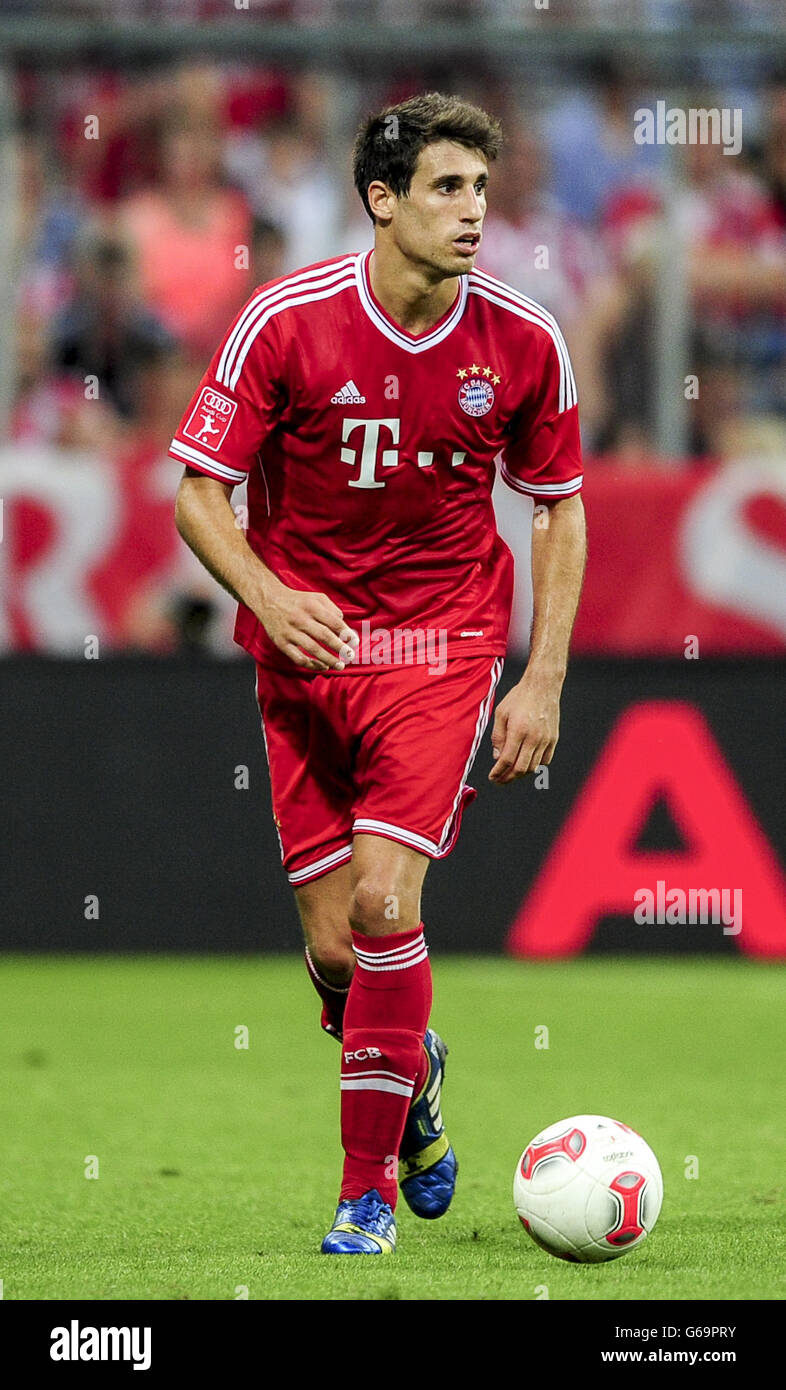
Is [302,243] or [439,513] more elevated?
[302,243]

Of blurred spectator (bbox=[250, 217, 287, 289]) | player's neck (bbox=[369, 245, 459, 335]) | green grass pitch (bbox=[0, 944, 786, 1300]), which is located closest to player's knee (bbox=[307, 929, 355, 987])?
green grass pitch (bbox=[0, 944, 786, 1300])

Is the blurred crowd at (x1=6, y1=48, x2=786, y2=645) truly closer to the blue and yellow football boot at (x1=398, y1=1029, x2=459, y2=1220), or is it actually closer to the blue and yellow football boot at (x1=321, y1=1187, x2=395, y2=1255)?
the blue and yellow football boot at (x1=398, y1=1029, x2=459, y2=1220)

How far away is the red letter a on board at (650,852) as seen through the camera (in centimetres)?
953

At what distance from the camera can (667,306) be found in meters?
9.84

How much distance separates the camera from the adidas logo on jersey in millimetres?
4852

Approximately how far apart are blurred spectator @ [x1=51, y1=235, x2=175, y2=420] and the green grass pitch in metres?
2.78

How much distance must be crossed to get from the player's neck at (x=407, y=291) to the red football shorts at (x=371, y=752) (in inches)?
30.8

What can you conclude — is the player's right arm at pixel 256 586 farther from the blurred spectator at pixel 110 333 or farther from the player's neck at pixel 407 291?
the blurred spectator at pixel 110 333

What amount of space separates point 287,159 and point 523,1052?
519 centimetres

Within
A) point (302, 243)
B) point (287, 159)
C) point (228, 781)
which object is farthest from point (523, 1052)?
point (287, 159)

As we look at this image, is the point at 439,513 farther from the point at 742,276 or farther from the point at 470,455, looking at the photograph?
the point at 742,276

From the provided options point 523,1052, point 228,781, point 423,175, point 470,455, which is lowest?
point 523,1052

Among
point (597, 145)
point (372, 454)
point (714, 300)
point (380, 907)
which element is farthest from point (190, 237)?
point (380, 907)

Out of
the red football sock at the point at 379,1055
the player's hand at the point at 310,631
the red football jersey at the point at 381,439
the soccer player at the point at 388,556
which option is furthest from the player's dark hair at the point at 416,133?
the red football sock at the point at 379,1055
